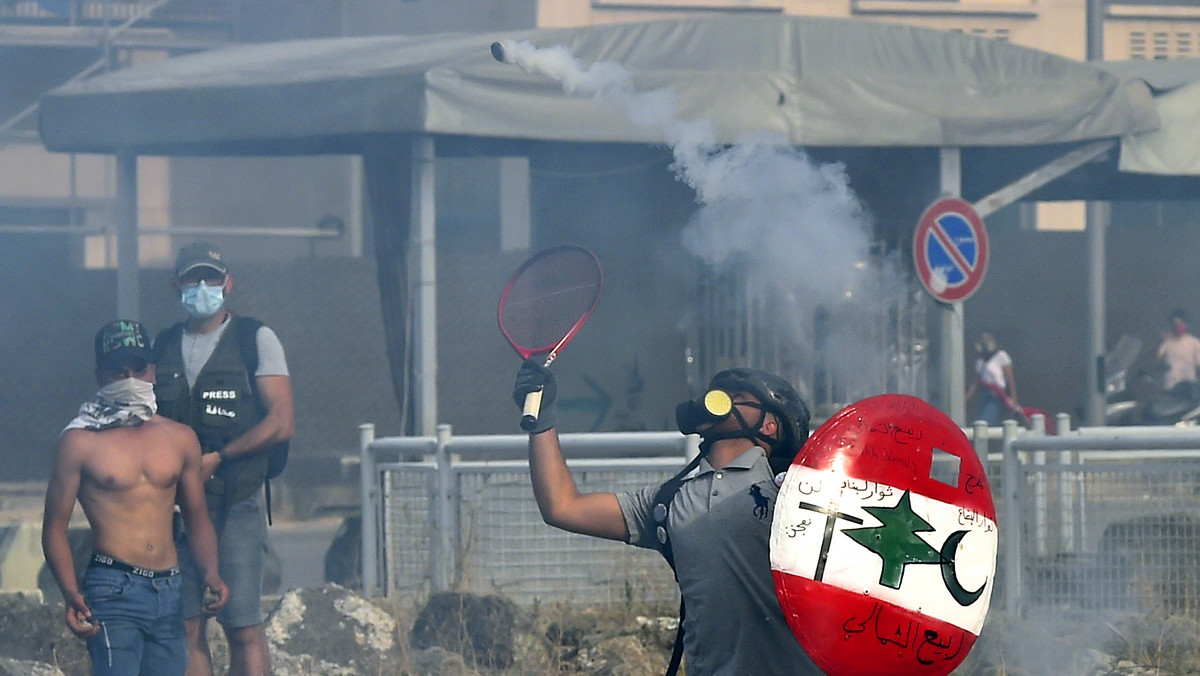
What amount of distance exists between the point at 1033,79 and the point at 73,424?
20.5 ft

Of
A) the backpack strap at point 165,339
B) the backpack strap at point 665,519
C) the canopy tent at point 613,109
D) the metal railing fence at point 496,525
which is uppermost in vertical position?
the canopy tent at point 613,109

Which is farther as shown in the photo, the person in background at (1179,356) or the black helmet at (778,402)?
the person in background at (1179,356)

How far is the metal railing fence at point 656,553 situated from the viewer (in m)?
6.71

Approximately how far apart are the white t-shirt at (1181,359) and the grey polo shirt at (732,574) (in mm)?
13305

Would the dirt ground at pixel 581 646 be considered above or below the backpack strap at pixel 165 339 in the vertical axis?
below

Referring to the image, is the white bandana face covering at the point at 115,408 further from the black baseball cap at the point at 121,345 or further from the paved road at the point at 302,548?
the paved road at the point at 302,548

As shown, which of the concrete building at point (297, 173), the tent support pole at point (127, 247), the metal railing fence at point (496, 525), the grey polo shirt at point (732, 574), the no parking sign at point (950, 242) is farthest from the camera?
the concrete building at point (297, 173)

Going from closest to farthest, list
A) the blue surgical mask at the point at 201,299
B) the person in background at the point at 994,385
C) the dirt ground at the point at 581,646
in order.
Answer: the blue surgical mask at the point at 201,299, the dirt ground at the point at 581,646, the person in background at the point at 994,385

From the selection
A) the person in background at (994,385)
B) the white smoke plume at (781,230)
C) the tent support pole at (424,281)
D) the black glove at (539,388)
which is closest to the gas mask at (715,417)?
the black glove at (539,388)

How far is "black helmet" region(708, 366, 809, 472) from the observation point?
143 inches

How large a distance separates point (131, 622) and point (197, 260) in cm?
150

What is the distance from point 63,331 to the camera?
15.5 m

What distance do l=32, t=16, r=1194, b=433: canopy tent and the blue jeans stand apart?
383cm

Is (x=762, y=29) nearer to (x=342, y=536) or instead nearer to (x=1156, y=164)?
(x=1156, y=164)
